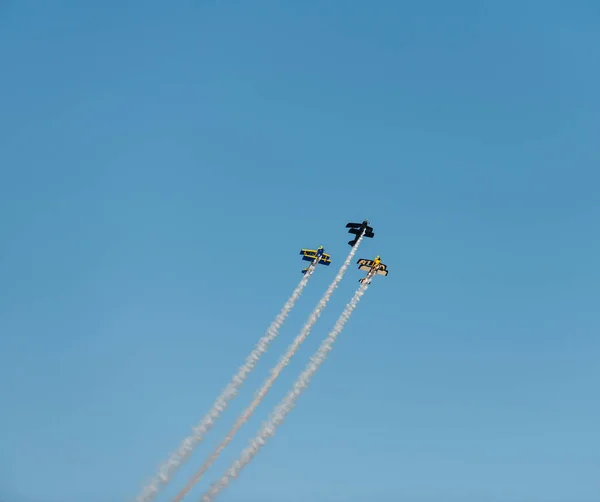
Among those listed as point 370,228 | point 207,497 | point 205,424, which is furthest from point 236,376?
point 370,228

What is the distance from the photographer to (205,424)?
172625 millimetres

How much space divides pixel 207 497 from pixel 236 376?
21985 mm

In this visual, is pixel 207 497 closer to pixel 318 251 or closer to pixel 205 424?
pixel 205 424

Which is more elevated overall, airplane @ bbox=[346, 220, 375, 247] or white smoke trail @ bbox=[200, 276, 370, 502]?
airplane @ bbox=[346, 220, 375, 247]

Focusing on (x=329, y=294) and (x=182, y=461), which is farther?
(x=329, y=294)

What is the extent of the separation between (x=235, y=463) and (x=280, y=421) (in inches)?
416

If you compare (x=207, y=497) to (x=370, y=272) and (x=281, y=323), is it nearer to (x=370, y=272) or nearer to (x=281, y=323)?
(x=281, y=323)

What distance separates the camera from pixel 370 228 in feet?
608

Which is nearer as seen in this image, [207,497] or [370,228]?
[207,497]

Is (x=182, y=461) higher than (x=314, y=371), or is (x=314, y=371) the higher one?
(x=314, y=371)

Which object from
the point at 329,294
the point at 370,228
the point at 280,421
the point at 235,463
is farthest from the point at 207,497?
the point at 370,228

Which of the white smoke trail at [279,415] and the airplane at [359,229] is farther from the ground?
the airplane at [359,229]

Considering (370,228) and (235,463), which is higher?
(370,228)

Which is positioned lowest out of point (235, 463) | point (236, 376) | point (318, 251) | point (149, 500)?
point (149, 500)
